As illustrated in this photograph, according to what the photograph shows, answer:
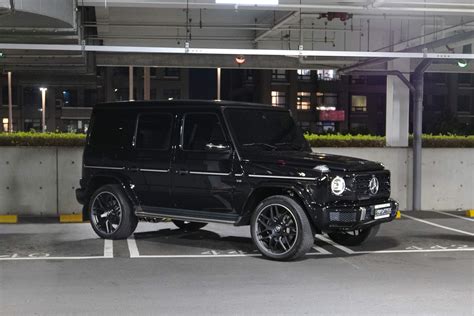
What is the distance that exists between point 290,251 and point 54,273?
2.99 m

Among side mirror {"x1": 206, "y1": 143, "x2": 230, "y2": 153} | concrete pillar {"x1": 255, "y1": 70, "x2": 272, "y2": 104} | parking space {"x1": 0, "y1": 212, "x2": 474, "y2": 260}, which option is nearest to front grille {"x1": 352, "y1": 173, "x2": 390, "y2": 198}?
parking space {"x1": 0, "y1": 212, "x2": 474, "y2": 260}

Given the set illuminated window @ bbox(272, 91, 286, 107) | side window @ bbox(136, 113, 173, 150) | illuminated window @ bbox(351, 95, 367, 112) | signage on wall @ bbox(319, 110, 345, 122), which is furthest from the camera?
illuminated window @ bbox(351, 95, 367, 112)

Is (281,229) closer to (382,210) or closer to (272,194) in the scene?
(272,194)

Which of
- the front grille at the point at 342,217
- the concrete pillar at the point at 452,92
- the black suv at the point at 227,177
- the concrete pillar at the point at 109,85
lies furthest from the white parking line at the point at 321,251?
the concrete pillar at the point at 452,92

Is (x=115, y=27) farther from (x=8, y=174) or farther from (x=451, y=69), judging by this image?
(x=451, y=69)

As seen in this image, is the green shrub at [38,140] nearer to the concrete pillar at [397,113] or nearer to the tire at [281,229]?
the tire at [281,229]

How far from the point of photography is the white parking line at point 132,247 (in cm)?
815

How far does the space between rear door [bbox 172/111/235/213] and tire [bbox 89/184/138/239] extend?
0.95 meters

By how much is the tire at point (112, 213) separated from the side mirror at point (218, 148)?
178 cm

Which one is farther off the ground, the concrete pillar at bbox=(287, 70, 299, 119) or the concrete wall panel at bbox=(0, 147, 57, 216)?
the concrete pillar at bbox=(287, 70, 299, 119)

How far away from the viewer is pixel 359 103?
68.2 meters

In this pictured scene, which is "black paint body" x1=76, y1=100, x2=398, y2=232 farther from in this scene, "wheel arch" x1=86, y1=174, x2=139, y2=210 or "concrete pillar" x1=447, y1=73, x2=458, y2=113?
"concrete pillar" x1=447, y1=73, x2=458, y2=113

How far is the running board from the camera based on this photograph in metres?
8.02

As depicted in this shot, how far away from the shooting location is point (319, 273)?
7094 mm
